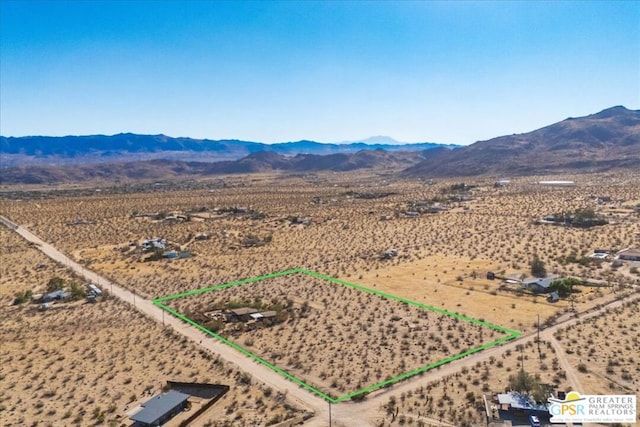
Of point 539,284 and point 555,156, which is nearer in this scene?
point 539,284

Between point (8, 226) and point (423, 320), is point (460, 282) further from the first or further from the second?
point (8, 226)

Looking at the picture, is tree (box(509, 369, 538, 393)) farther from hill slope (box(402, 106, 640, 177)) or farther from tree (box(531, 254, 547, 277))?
hill slope (box(402, 106, 640, 177))

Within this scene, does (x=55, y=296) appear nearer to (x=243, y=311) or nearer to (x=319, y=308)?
(x=243, y=311)

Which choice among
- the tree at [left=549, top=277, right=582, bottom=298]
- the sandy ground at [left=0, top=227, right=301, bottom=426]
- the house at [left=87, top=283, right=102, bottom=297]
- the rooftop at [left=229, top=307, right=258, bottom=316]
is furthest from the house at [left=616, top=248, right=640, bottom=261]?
the house at [left=87, top=283, right=102, bottom=297]

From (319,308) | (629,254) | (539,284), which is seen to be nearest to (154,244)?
(319,308)

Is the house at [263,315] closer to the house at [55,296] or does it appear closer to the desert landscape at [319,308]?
the desert landscape at [319,308]

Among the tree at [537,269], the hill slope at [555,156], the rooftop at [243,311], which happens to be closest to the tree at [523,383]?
the rooftop at [243,311]

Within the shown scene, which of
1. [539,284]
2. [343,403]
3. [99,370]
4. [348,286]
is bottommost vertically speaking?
[99,370]
